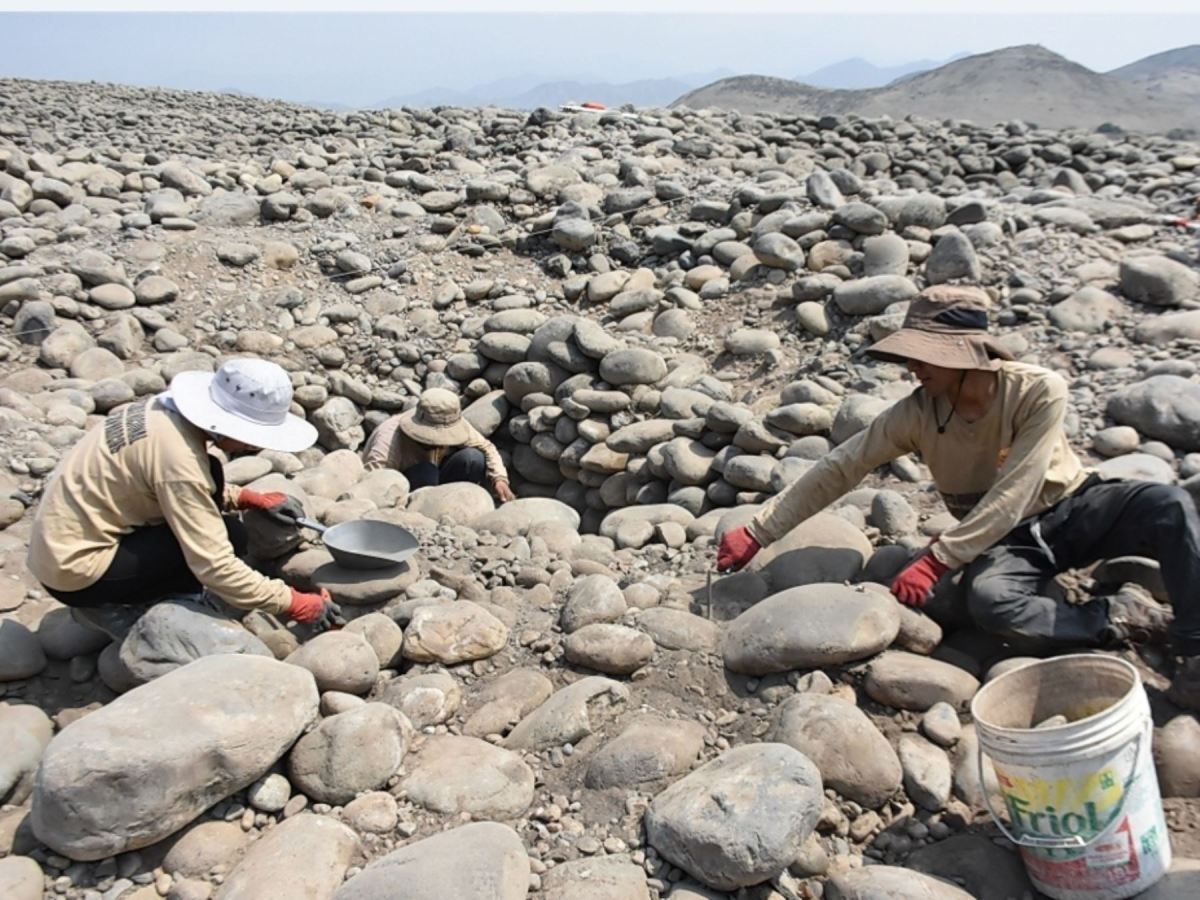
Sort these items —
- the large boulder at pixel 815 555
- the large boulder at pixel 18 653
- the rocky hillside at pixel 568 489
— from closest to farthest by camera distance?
1. the rocky hillside at pixel 568 489
2. the large boulder at pixel 18 653
3. the large boulder at pixel 815 555

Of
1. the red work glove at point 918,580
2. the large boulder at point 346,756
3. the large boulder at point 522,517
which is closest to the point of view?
the large boulder at point 346,756

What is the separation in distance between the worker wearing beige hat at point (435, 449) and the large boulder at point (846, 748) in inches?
134

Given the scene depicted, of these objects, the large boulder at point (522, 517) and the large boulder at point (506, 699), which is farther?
the large boulder at point (522, 517)

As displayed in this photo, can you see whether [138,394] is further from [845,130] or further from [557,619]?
[845,130]

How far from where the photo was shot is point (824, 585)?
3271mm

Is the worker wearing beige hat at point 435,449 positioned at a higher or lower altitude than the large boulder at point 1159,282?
lower

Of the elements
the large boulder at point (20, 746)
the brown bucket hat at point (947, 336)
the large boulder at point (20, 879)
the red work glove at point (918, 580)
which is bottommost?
the large boulder at point (20, 879)

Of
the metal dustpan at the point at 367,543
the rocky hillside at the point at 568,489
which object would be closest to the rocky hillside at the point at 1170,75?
the rocky hillside at the point at 568,489

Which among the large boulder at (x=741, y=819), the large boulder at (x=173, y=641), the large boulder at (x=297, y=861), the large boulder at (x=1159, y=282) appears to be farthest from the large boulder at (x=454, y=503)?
the large boulder at (x=1159, y=282)

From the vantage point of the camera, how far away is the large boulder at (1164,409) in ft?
13.6

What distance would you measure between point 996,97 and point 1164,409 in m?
16.9

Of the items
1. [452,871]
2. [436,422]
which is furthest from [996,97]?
[452,871]

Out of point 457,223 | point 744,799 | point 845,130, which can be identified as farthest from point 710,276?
point 744,799

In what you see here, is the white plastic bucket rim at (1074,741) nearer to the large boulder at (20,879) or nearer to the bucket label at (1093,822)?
the bucket label at (1093,822)
